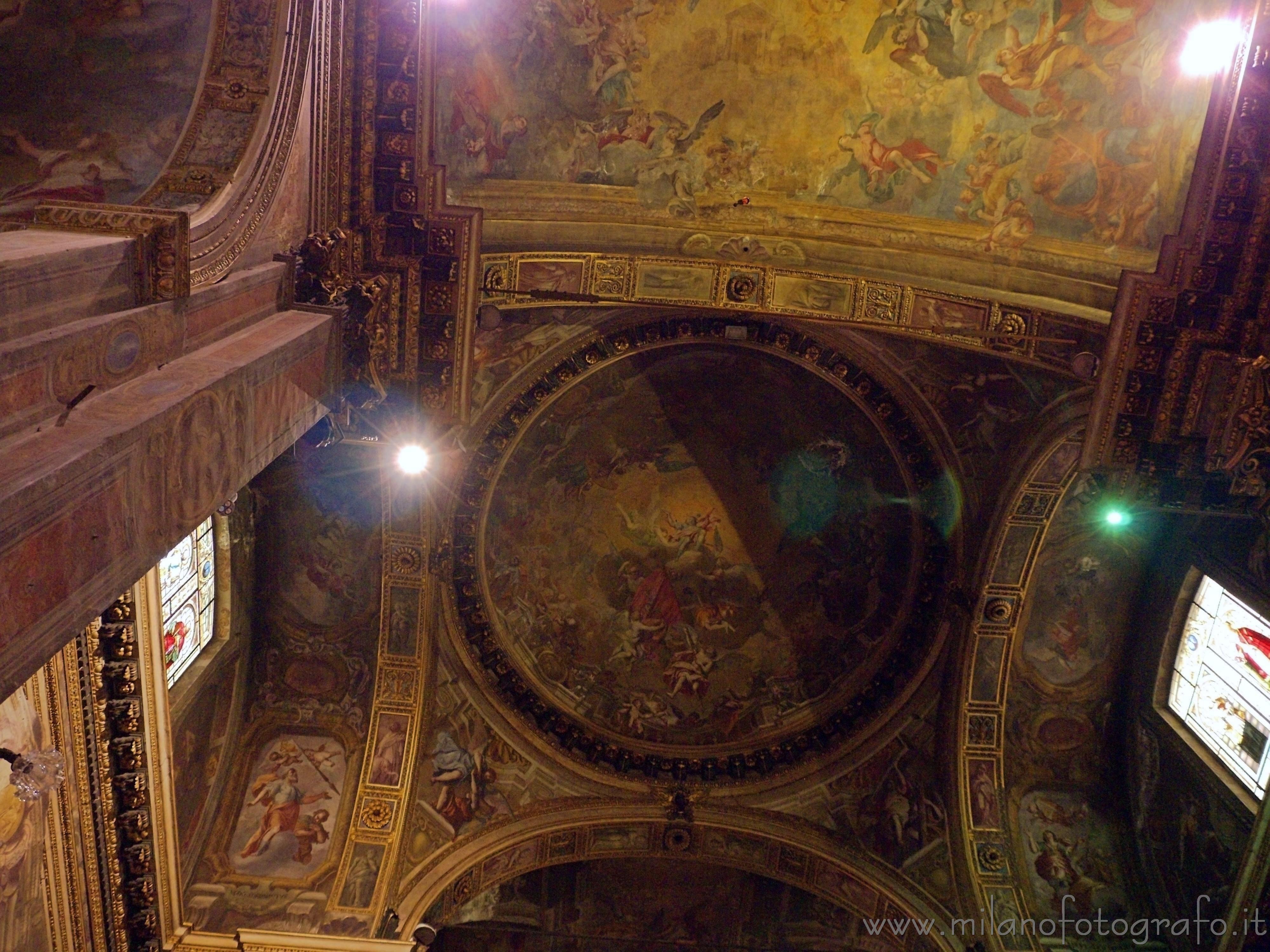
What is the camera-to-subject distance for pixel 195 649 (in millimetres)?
12219

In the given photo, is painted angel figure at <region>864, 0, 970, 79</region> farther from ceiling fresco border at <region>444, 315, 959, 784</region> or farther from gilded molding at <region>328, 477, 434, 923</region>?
gilded molding at <region>328, 477, 434, 923</region>

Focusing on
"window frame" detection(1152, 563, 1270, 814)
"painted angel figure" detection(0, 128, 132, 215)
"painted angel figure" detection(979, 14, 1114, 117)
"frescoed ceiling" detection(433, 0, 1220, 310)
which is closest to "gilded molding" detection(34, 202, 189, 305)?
"painted angel figure" detection(0, 128, 132, 215)

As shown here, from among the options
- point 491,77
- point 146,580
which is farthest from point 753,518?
point 146,580

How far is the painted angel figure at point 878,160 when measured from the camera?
1067 cm

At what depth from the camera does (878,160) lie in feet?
35.6

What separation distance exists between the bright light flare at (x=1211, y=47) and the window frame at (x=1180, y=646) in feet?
20.8

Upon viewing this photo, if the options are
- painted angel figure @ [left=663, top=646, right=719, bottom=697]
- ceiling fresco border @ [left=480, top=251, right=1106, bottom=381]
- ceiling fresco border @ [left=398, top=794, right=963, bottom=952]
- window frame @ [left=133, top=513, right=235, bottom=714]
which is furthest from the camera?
painted angel figure @ [left=663, top=646, right=719, bottom=697]

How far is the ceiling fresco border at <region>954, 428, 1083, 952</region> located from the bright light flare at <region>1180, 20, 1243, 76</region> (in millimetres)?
4705

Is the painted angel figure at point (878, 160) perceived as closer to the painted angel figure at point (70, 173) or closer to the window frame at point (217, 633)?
the painted angel figure at point (70, 173)

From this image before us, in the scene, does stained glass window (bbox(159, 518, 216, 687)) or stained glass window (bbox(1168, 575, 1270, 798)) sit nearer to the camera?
stained glass window (bbox(159, 518, 216, 687))

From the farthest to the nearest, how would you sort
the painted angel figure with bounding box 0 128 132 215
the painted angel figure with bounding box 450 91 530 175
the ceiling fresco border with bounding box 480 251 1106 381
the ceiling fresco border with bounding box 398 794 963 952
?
the ceiling fresco border with bounding box 398 794 963 952, the ceiling fresco border with bounding box 480 251 1106 381, the painted angel figure with bounding box 450 91 530 175, the painted angel figure with bounding box 0 128 132 215

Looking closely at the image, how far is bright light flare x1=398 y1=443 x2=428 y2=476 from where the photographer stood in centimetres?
1070

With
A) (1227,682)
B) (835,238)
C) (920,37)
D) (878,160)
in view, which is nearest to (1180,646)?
(1227,682)

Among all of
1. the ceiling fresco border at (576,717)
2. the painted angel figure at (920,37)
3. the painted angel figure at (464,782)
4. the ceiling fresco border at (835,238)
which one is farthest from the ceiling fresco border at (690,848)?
the painted angel figure at (920,37)
